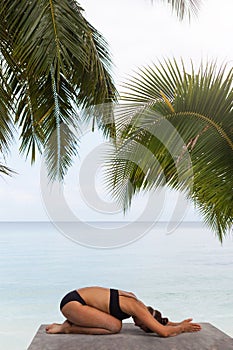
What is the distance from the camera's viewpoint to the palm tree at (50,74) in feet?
11.1

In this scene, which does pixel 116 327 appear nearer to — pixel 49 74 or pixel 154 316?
pixel 154 316

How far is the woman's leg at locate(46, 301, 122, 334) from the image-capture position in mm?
3041

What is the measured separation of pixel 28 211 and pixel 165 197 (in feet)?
40.2

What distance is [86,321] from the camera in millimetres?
3061

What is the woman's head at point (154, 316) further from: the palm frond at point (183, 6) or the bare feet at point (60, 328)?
the palm frond at point (183, 6)

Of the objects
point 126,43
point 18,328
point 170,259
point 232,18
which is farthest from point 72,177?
point 170,259

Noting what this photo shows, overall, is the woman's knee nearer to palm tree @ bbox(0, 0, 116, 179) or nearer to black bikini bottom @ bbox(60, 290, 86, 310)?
black bikini bottom @ bbox(60, 290, 86, 310)

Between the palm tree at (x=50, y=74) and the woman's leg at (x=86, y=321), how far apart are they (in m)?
1.29

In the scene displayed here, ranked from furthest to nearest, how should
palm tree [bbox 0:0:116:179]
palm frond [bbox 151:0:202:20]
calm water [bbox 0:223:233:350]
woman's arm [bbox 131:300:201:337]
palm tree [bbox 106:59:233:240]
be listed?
1. calm water [bbox 0:223:233:350]
2. palm frond [bbox 151:0:202:20]
3. palm tree [bbox 0:0:116:179]
4. woman's arm [bbox 131:300:201:337]
5. palm tree [bbox 106:59:233:240]

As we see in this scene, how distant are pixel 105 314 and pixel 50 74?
174cm

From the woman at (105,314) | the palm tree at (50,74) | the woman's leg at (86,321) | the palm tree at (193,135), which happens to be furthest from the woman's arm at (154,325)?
the palm tree at (50,74)

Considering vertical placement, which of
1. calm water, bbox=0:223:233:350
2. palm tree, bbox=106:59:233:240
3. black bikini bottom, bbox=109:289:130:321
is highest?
palm tree, bbox=106:59:233:240

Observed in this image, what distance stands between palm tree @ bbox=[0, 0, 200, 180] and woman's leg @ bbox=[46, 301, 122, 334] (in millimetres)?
1291

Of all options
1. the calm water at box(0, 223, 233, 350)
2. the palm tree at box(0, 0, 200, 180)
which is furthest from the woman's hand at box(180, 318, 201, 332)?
the calm water at box(0, 223, 233, 350)
